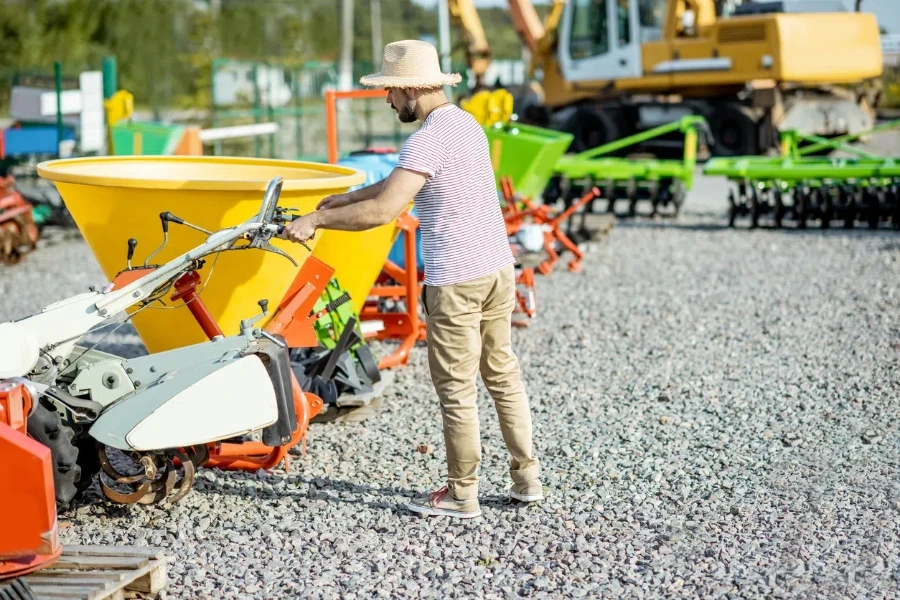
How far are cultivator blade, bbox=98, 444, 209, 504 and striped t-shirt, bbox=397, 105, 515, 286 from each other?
1.12 meters

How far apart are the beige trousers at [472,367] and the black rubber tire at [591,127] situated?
1501 cm

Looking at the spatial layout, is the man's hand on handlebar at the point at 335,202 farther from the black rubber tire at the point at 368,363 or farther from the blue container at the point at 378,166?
the blue container at the point at 378,166

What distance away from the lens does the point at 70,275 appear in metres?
9.51

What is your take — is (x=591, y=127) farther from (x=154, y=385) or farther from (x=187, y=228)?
(x=154, y=385)

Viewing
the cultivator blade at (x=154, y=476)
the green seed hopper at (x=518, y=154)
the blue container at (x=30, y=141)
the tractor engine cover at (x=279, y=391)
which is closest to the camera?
the tractor engine cover at (x=279, y=391)

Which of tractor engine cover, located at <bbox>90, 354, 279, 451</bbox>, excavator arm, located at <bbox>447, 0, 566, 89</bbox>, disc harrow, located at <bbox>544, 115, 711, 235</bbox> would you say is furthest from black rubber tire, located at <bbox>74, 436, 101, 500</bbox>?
excavator arm, located at <bbox>447, 0, 566, 89</bbox>

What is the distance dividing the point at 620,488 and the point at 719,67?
14035 mm

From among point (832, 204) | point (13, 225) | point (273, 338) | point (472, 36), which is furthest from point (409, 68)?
point (472, 36)

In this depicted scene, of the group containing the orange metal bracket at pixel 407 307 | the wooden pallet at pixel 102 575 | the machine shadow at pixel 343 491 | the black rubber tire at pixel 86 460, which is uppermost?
the orange metal bracket at pixel 407 307

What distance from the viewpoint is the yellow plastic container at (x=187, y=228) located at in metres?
4.61

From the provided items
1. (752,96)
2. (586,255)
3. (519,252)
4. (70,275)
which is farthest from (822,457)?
(752,96)

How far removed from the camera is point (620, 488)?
14.7 ft

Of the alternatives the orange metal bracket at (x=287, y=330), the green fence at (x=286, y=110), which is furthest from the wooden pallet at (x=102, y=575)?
the green fence at (x=286, y=110)

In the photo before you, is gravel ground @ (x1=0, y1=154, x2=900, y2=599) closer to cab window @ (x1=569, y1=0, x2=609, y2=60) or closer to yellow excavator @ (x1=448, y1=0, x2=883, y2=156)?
yellow excavator @ (x1=448, y1=0, x2=883, y2=156)
